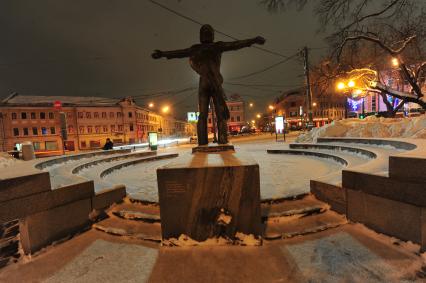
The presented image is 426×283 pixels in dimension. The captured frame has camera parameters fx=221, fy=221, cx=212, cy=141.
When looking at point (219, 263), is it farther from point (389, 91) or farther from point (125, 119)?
point (125, 119)

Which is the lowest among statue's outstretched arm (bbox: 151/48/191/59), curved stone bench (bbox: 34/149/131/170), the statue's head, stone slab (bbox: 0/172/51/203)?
curved stone bench (bbox: 34/149/131/170)

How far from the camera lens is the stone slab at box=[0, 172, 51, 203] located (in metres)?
3.04

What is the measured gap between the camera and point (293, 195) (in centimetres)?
418

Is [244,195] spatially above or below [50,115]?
below

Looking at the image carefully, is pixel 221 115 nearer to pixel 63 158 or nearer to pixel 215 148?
pixel 215 148

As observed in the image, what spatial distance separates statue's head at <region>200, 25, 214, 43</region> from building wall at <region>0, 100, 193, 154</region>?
4791 cm

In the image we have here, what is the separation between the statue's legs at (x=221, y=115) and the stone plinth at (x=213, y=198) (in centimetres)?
318

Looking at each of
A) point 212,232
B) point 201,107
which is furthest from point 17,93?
point 212,232

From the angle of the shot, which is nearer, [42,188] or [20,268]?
[20,268]

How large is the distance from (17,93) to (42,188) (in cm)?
5837

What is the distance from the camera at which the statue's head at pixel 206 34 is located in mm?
5900

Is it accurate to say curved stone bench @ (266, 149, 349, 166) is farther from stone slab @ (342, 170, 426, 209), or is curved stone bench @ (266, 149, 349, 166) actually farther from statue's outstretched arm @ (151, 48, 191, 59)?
statue's outstretched arm @ (151, 48, 191, 59)

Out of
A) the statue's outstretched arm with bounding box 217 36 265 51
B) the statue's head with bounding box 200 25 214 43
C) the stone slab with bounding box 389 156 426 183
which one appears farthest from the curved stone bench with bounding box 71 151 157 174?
the stone slab with bounding box 389 156 426 183

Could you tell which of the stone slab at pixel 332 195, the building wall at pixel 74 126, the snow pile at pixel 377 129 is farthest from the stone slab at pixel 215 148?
the building wall at pixel 74 126
